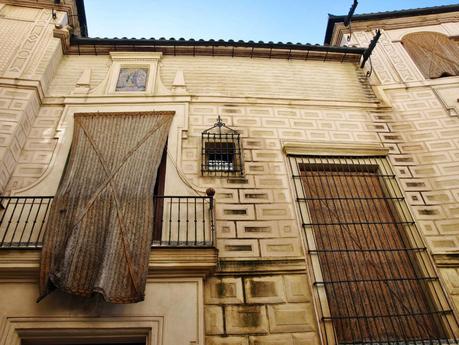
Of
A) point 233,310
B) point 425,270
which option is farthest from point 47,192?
point 425,270

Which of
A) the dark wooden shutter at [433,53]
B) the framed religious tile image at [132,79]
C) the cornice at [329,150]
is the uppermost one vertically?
the dark wooden shutter at [433,53]

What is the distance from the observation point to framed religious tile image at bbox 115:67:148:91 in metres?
6.43

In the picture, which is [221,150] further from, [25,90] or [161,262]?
[25,90]

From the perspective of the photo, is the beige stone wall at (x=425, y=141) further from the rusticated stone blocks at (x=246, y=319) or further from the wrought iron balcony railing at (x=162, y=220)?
the wrought iron balcony railing at (x=162, y=220)

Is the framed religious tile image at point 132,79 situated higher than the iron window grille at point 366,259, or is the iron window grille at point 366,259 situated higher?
the framed religious tile image at point 132,79

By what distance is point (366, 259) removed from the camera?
435 centimetres

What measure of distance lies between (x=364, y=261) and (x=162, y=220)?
9.16 ft

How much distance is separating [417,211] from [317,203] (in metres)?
1.47

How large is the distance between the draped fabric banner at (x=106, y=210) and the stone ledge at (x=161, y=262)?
0.49ft

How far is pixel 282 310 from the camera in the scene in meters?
3.79

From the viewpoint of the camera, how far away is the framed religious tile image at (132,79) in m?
6.43

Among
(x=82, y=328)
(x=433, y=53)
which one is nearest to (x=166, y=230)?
(x=82, y=328)

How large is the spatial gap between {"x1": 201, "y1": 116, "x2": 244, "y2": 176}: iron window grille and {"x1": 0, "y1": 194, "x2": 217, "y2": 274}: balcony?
85cm

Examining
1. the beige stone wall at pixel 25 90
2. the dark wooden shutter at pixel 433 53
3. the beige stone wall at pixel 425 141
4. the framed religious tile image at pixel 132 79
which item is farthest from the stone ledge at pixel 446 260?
the beige stone wall at pixel 25 90
